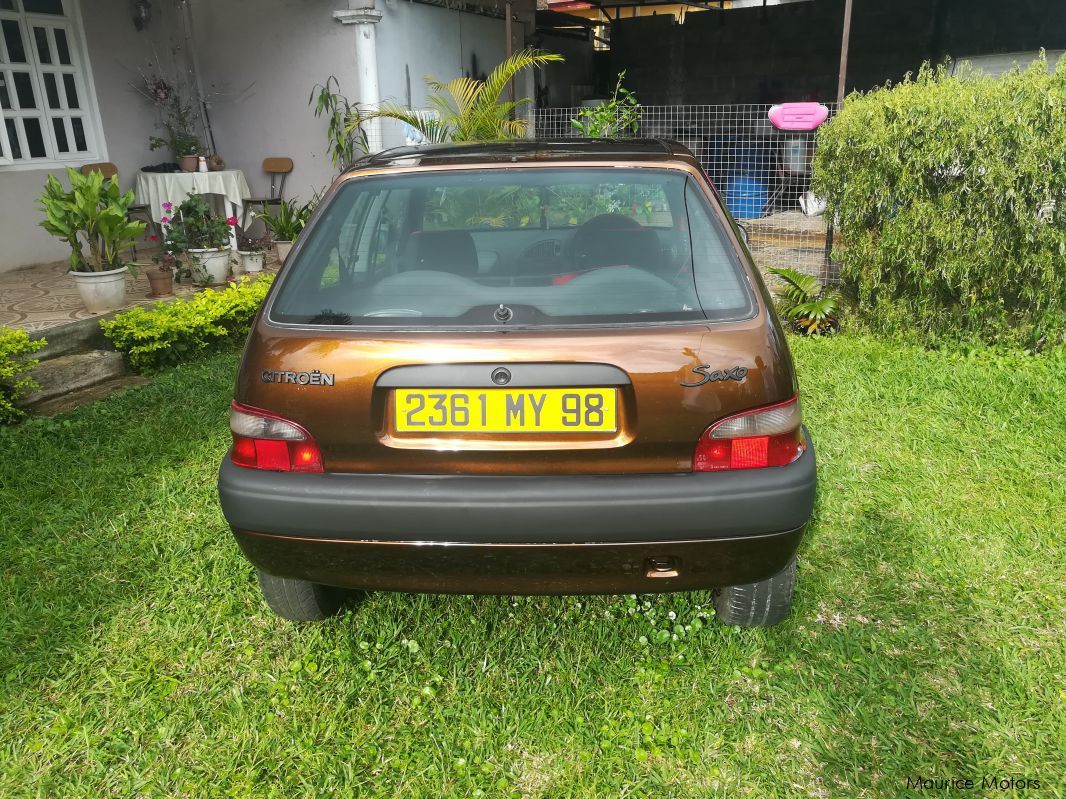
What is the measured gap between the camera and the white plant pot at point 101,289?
550 cm

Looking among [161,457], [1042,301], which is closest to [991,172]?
[1042,301]

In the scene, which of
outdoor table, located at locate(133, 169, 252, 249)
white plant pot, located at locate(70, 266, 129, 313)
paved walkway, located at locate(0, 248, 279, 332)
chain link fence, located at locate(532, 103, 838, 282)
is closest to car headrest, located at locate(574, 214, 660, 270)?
paved walkway, located at locate(0, 248, 279, 332)

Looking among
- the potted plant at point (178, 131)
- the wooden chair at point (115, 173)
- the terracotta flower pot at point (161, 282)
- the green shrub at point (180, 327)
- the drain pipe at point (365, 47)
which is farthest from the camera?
the potted plant at point (178, 131)

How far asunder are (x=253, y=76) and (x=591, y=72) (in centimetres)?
755

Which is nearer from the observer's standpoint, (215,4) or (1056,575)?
(1056,575)

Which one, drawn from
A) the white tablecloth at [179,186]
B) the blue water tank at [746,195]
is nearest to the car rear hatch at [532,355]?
the white tablecloth at [179,186]

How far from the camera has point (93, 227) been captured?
5438 millimetres

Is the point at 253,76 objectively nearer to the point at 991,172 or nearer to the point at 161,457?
the point at 161,457

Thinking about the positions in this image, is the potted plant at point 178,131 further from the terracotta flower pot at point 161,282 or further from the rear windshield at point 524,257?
the rear windshield at point 524,257

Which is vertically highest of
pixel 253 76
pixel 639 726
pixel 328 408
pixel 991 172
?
pixel 253 76

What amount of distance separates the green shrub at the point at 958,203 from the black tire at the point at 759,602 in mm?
3426

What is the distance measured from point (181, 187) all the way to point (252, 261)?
3.26ft

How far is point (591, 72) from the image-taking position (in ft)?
47.7

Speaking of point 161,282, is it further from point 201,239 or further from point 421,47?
point 421,47
